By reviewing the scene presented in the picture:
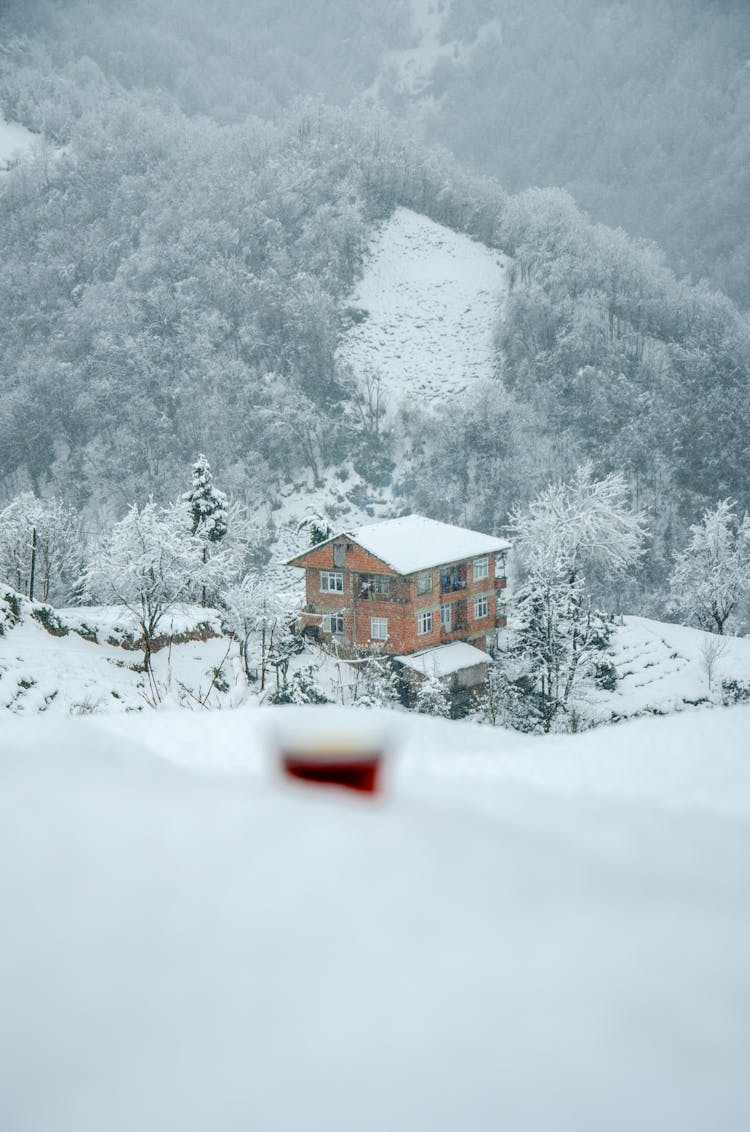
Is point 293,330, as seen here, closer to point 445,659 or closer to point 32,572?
point 32,572

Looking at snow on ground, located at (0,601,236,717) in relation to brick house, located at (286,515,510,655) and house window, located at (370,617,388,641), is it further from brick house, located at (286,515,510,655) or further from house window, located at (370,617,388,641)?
house window, located at (370,617,388,641)

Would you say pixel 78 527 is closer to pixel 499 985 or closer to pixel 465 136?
pixel 499 985

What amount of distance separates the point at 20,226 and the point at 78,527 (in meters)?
51.7

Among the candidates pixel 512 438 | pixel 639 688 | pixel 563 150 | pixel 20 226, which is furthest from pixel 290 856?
pixel 563 150

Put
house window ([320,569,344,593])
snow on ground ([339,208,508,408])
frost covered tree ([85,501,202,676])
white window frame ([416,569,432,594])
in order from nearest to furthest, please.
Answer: frost covered tree ([85,501,202,676])
white window frame ([416,569,432,594])
house window ([320,569,344,593])
snow on ground ([339,208,508,408])

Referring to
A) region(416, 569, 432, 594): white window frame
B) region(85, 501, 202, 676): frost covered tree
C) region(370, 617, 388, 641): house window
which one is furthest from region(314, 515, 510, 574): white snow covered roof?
region(85, 501, 202, 676): frost covered tree

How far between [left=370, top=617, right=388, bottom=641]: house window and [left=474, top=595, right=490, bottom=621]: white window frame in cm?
288

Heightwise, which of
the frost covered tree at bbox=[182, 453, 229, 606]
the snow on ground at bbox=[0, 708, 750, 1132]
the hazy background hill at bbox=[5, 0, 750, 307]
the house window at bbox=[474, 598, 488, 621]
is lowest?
the house window at bbox=[474, 598, 488, 621]

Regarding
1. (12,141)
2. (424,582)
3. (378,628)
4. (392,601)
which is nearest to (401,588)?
(392,601)

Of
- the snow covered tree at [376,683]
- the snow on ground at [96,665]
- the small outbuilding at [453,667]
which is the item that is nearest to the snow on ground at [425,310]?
the small outbuilding at [453,667]

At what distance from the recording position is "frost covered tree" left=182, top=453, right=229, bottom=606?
31688 millimetres

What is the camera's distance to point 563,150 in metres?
127

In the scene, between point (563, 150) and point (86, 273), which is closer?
point (86, 273)

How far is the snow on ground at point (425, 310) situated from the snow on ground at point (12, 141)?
119ft
